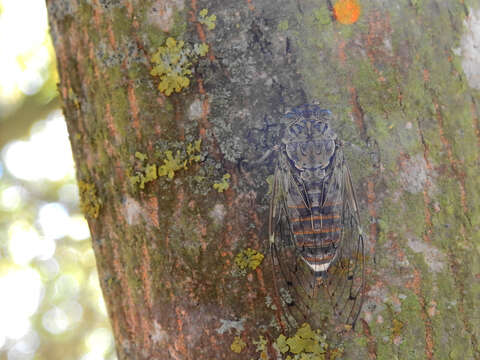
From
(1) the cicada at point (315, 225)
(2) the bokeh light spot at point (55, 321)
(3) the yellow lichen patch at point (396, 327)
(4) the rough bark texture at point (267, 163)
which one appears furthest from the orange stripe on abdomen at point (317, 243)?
(2) the bokeh light spot at point (55, 321)

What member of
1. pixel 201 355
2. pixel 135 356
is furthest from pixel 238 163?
pixel 135 356

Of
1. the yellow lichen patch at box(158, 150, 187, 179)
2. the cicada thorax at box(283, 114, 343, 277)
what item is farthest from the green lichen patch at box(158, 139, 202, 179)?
the cicada thorax at box(283, 114, 343, 277)

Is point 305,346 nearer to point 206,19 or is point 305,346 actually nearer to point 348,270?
point 348,270

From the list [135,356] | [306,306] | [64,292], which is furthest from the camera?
[64,292]

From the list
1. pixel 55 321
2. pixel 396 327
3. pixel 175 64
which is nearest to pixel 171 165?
pixel 175 64

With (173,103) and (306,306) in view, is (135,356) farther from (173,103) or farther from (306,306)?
(173,103)

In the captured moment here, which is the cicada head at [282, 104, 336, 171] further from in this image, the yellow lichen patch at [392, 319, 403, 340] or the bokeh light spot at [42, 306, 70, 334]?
the bokeh light spot at [42, 306, 70, 334]
